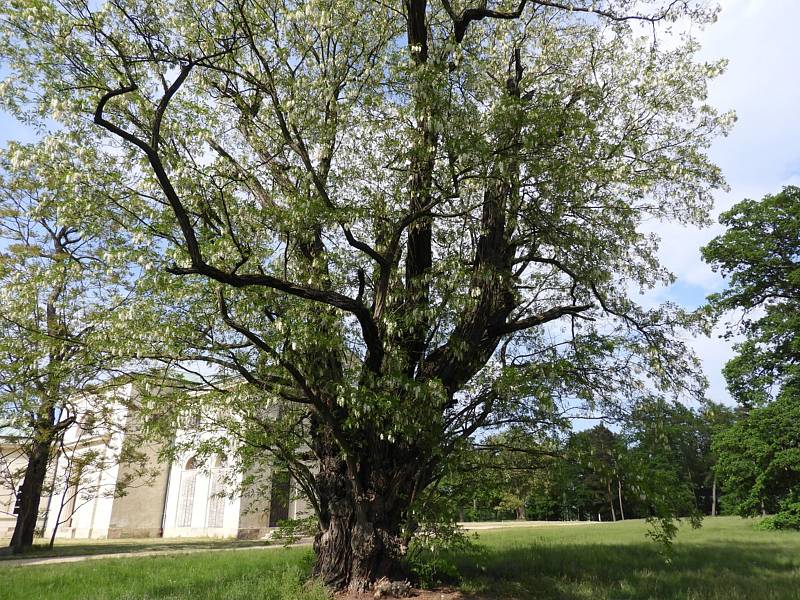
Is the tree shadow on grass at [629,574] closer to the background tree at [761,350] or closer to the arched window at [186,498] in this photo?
the background tree at [761,350]

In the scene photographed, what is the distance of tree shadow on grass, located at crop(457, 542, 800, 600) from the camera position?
884cm

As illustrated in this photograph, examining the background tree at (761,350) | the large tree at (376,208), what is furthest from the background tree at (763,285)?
the large tree at (376,208)

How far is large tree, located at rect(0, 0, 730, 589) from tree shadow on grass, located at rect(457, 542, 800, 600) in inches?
112

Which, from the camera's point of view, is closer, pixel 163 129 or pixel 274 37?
pixel 163 129

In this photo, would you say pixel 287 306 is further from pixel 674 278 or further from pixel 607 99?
pixel 674 278

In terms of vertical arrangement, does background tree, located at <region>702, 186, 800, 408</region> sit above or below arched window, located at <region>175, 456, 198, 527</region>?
above

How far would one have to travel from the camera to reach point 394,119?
8703mm

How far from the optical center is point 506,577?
1030 cm

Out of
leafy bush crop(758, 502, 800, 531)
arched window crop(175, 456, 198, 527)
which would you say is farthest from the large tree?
arched window crop(175, 456, 198, 527)

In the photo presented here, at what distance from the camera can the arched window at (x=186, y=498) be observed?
28.7 metres

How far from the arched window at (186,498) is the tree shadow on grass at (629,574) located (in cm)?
2022

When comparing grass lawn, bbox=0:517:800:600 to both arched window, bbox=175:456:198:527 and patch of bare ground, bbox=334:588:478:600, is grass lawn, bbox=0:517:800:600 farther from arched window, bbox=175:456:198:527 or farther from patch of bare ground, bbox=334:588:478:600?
arched window, bbox=175:456:198:527

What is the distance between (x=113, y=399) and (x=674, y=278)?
36.9ft

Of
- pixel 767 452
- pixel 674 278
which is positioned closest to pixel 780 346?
pixel 767 452
